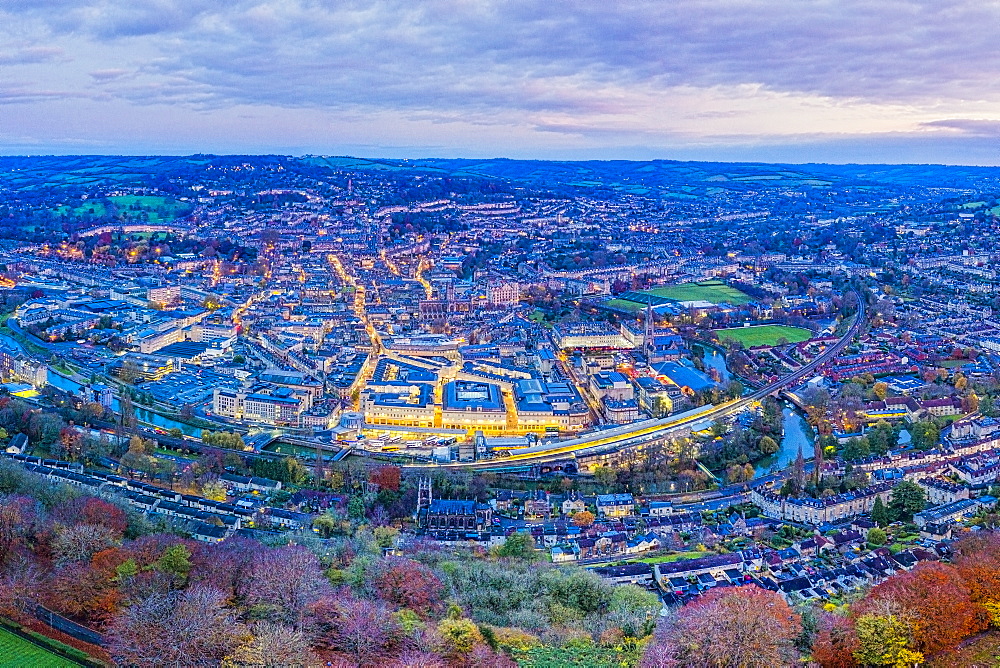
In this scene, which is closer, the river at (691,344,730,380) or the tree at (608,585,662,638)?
the tree at (608,585,662,638)

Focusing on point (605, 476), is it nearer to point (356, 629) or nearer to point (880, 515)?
point (880, 515)

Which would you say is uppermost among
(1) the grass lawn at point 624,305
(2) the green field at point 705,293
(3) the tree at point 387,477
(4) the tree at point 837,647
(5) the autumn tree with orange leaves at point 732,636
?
(5) the autumn tree with orange leaves at point 732,636

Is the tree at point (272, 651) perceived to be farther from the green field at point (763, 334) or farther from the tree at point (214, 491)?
the green field at point (763, 334)

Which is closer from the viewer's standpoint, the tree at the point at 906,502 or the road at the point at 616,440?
the tree at the point at 906,502

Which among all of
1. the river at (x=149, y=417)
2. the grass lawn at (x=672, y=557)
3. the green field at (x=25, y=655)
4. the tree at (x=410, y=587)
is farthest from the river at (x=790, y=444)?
the green field at (x=25, y=655)

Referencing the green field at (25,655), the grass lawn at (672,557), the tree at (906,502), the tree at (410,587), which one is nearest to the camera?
the green field at (25,655)

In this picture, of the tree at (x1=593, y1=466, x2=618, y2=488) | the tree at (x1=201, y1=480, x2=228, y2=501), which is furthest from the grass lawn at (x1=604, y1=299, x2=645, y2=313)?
the tree at (x1=201, y1=480, x2=228, y2=501)

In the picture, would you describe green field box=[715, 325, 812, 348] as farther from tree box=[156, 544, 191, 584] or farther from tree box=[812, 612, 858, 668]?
tree box=[156, 544, 191, 584]
